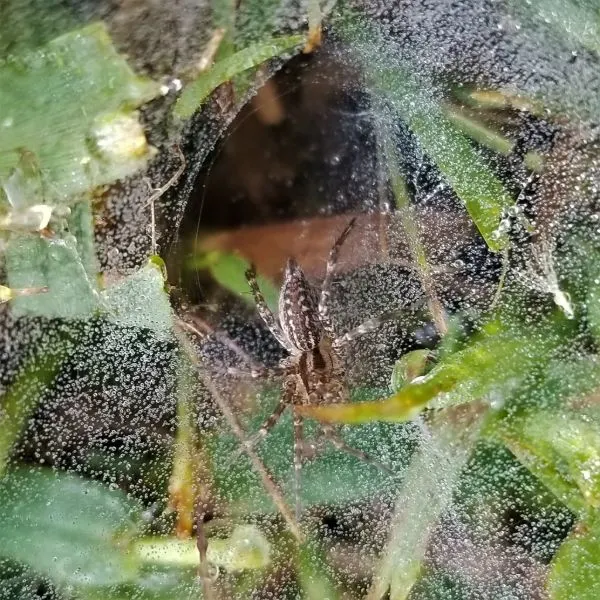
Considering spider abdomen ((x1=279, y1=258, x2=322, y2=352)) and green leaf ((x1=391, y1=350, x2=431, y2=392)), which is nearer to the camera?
green leaf ((x1=391, y1=350, x2=431, y2=392))

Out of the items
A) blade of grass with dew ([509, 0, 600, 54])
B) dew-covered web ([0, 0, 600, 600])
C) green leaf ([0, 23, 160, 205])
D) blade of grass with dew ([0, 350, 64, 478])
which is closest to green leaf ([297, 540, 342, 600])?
dew-covered web ([0, 0, 600, 600])

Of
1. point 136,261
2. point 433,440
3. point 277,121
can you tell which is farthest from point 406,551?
point 277,121

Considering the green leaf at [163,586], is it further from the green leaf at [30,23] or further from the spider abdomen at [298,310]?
the green leaf at [30,23]

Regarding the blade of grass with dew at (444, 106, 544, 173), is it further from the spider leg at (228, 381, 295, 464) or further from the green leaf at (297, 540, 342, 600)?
the green leaf at (297, 540, 342, 600)

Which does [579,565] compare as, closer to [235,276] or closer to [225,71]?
[235,276]

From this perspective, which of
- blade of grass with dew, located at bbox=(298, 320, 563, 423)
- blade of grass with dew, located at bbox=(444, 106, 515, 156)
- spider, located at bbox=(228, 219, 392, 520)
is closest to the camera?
blade of grass with dew, located at bbox=(298, 320, 563, 423)

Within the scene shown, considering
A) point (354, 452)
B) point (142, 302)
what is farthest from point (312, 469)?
point (142, 302)

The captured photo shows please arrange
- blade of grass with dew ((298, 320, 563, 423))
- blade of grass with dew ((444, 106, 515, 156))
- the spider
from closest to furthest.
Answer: blade of grass with dew ((298, 320, 563, 423)) → blade of grass with dew ((444, 106, 515, 156)) → the spider
